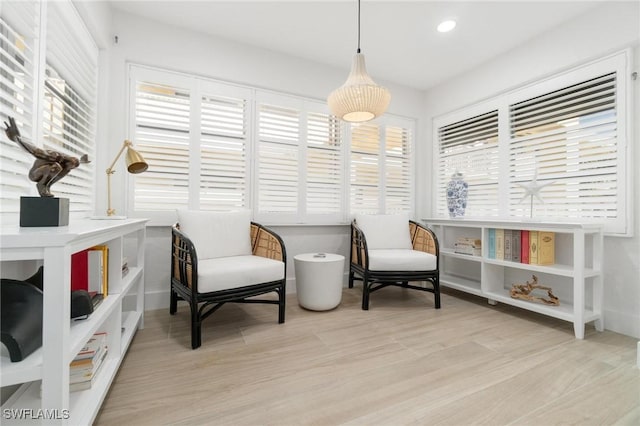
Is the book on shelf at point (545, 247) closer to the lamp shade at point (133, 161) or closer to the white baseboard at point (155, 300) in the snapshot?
the lamp shade at point (133, 161)

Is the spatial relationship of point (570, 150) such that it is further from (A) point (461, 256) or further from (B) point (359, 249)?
(B) point (359, 249)

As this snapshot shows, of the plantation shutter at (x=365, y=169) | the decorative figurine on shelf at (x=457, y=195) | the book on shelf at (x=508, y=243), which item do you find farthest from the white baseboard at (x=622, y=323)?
the plantation shutter at (x=365, y=169)

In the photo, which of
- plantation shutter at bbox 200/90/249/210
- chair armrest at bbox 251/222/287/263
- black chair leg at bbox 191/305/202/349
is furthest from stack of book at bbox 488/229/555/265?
black chair leg at bbox 191/305/202/349

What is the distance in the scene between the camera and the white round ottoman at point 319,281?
245cm

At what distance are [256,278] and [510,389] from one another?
156 cm

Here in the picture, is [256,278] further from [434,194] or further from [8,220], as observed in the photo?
[434,194]

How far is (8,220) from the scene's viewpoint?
4.13 feet

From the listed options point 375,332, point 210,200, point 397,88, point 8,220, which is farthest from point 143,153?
point 397,88

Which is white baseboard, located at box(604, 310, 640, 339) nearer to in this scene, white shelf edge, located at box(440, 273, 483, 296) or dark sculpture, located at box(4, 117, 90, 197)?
white shelf edge, located at box(440, 273, 483, 296)

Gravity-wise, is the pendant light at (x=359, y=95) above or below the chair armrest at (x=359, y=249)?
above

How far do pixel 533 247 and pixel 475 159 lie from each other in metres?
1.30

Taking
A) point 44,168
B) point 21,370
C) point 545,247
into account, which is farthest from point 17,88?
point 545,247

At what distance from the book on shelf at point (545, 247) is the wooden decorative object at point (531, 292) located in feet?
0.68

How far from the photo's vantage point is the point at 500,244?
2641mm
